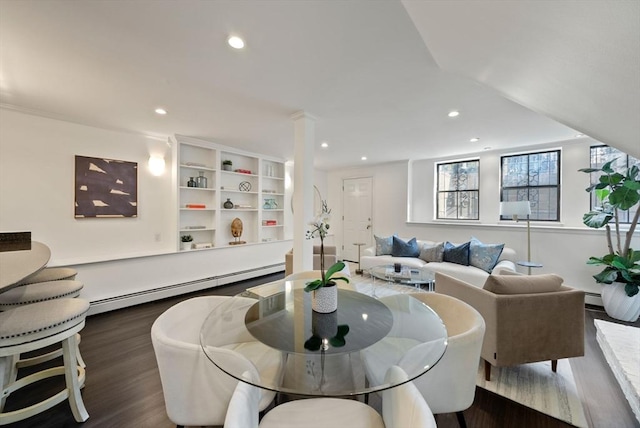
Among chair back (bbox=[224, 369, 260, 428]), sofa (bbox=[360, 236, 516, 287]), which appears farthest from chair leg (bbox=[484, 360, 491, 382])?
chair back (bbox=[224, 369, 260, 428])

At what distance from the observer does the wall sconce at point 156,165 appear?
392 cm

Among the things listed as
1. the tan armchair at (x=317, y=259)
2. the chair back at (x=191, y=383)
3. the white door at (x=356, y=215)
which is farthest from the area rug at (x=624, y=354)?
the white door at (x=356, y=215)

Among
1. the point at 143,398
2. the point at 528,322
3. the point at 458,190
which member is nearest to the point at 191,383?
the point at 143,398

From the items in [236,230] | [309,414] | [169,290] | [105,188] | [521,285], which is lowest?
[169,290]

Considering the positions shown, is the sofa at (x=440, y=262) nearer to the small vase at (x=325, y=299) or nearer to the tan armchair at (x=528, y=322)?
the tan armchair at (x=528, y=322)

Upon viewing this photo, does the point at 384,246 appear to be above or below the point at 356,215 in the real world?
below

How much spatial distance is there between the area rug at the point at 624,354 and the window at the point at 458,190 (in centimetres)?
269

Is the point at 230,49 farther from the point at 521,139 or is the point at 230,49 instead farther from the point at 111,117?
the point at 521,139

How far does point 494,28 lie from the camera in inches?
48.5

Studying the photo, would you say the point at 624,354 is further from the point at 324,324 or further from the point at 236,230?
the point at 236,230

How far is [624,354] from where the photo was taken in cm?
207

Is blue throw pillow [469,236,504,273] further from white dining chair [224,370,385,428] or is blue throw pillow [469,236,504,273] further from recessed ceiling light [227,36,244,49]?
recessed ceiling light [227,36,244,49]

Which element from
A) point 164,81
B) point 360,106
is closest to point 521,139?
point 360,106

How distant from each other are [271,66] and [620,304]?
15.7ft
